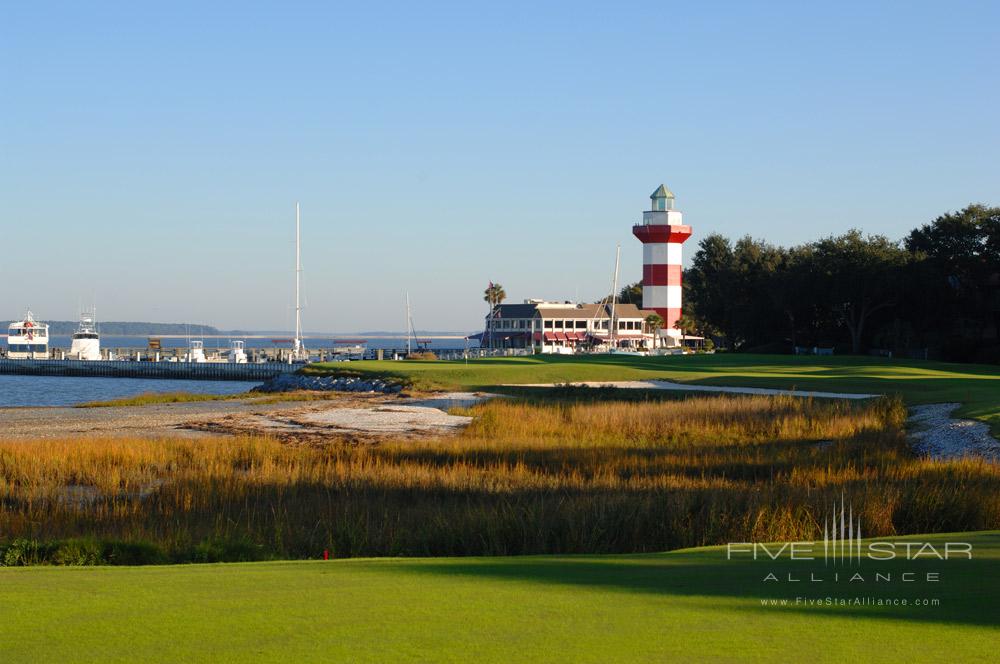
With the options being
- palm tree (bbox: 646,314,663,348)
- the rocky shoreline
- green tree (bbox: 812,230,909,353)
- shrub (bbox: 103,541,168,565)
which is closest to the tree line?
green tree (bbox: 812,230,909,353)

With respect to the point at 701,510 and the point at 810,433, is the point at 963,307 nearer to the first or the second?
the point at 810,433

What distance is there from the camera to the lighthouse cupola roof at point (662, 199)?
9712cm

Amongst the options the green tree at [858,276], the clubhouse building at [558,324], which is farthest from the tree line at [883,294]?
the clubhouse building at [558,324]

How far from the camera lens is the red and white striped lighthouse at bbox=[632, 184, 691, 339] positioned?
311 feet

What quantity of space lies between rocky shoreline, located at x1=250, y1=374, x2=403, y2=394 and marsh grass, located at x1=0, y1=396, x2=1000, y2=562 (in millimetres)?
25137

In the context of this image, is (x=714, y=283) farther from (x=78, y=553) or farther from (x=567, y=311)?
(x=78, y=553)

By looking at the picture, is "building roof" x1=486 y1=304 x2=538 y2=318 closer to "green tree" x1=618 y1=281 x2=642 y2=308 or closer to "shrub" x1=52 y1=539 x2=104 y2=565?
"green tree" x1=618 y1=281 x2=642 y2=308

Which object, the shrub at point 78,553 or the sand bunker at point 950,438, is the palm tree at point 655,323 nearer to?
the sand bunker at point 950,438

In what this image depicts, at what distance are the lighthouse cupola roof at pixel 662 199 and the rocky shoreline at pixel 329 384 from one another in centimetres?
4051

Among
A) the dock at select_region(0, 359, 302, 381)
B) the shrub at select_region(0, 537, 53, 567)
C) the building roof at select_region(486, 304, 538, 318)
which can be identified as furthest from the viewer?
the building roof at select_region(486, 304, 538, 318)

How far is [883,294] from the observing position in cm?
7381

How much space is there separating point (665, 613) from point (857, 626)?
3.43 ft

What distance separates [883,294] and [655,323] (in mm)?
27999

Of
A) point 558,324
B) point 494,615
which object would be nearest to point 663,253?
point 558,324
